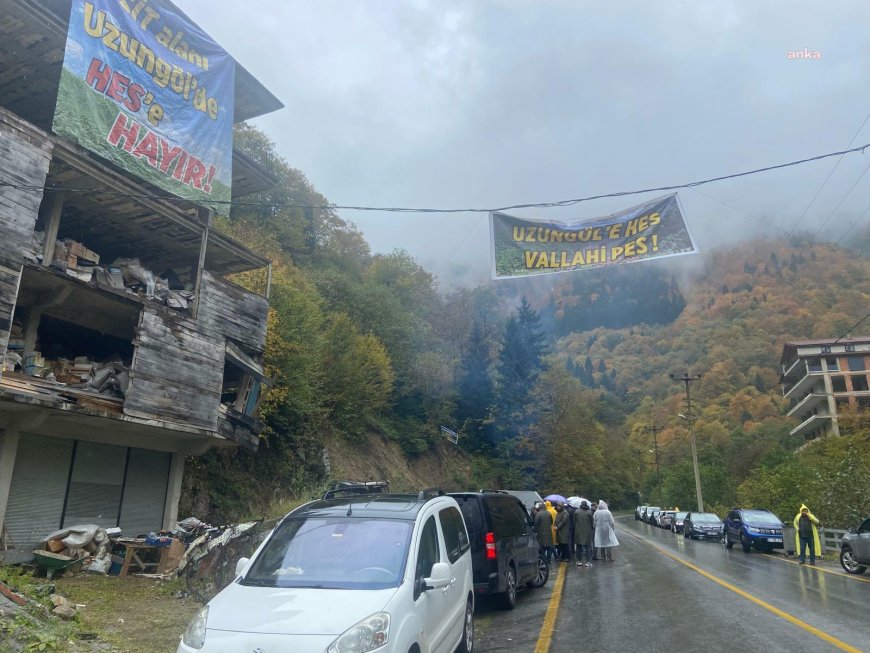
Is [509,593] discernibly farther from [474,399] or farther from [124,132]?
[474,399]

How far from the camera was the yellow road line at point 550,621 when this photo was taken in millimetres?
7267

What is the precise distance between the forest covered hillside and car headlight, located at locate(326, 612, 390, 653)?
23.7 feet

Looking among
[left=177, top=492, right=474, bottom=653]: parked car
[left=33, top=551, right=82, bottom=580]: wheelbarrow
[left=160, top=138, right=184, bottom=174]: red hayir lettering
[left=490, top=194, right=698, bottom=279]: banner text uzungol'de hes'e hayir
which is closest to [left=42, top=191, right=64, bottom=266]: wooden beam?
[left=160, top=138, right=184, bottom=174]: red hayir lettering

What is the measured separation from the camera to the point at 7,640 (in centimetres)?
600

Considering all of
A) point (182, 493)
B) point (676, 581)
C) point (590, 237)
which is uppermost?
point (590, 237)

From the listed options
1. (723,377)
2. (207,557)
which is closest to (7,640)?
(207,557)

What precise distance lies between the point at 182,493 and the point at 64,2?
48.2ft

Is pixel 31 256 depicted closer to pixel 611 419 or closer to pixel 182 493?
pixel 182 493

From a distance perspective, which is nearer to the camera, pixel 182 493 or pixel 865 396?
pixel 182 493

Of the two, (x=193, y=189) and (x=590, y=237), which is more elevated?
(x=193, y=189)

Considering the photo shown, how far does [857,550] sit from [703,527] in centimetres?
1827

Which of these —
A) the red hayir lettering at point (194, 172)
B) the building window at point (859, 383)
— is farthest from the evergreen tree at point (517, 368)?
the building window at point (859, 383)

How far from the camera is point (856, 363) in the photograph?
7406cm

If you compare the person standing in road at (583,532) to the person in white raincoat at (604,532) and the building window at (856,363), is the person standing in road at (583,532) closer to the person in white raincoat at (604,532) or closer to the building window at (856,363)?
the person in white raincoat at (604,532)
